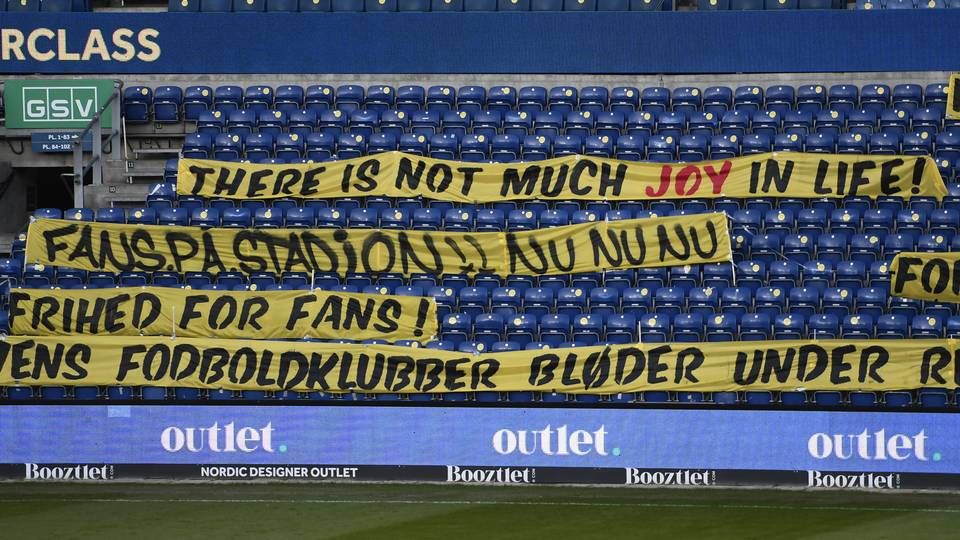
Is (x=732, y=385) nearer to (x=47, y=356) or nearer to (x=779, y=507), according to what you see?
(x=779, y=507)

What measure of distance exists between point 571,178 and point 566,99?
2.44 metres

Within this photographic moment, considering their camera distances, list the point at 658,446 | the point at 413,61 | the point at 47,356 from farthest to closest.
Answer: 1. the point at 413,61
2. the point at 47,356
3. the point at 658,446

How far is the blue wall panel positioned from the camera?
2553 centimetres

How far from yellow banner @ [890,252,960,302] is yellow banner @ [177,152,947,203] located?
172 cm

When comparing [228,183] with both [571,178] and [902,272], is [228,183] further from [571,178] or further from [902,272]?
[902,272]

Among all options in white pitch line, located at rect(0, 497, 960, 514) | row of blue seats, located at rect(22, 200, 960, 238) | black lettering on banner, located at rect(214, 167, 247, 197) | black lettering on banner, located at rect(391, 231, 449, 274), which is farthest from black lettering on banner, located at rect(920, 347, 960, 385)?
black lettering on banner, located at rect(214, 167, 247, 197)

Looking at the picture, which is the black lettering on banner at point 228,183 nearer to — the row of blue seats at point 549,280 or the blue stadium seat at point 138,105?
the row of blue seats at point 549,280

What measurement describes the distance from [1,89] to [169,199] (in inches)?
206

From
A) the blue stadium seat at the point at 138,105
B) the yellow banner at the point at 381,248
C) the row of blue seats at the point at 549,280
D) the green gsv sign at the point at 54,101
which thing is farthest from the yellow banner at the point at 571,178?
the green gsv sign at the point at 54,101

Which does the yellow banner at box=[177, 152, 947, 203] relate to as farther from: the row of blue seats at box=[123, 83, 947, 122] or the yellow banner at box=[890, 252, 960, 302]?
the row of blue seats at box=[123, 83, 947, 122]

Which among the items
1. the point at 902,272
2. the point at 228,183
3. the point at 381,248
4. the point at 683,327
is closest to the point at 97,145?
the point at 228,183

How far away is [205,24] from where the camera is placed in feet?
86.0

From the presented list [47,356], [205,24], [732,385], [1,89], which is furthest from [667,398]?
[1,89]

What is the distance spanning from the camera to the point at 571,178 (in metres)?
23.2
